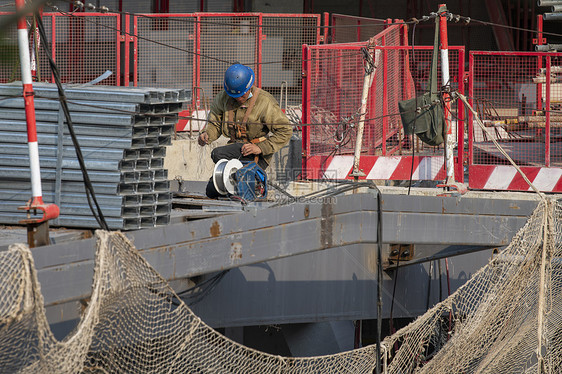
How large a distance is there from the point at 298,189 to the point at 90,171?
397cm

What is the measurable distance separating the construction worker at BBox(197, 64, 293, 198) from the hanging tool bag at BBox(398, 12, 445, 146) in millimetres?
1280

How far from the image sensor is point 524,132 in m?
10.0

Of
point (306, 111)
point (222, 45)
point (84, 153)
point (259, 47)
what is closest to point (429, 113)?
point (306, 111)

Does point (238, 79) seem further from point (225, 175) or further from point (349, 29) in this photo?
point (349, 29)

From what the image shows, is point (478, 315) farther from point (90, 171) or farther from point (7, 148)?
point (7, 148)

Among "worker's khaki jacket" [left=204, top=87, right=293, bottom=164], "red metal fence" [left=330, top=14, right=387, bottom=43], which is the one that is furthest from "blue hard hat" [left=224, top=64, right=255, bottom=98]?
"red metal fence" [left=330, top=14, right=387, bottom=43]

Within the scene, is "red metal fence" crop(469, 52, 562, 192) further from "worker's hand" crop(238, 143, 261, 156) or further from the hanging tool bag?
"worker's hand" crop(238, 143, 261, 156)

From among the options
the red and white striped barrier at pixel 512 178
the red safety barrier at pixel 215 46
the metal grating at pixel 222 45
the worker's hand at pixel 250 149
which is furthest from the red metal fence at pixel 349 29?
the worker's hand at pixel 250 149

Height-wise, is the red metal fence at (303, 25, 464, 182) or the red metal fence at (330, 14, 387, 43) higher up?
the red metal fence at (330, 14, 387, 43)

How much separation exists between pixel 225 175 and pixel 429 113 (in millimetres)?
2223

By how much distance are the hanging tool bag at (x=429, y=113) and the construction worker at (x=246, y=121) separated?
128 cm

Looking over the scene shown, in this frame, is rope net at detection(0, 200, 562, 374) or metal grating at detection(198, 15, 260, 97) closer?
rope net at detection(0, 200, 562, 374)

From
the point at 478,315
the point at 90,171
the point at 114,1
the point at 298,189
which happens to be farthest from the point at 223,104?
the point at 114,1

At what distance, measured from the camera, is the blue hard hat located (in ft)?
24.0
